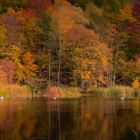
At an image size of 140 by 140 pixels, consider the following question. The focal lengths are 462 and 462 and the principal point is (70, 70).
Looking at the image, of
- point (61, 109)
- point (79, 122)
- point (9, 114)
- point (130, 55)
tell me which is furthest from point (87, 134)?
point (130, 55)

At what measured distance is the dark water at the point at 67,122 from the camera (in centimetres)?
2056

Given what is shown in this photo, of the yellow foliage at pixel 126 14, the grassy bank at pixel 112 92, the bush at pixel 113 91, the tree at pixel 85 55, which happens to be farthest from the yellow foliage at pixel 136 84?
the yellow foliage at pixel 126 14

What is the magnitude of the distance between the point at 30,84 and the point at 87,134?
2598 centimetres

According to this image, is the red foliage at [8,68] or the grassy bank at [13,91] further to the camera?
the red foliage at [8,68]

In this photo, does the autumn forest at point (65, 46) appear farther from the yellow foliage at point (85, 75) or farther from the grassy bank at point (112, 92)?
the grassy bank at point (112, 92)

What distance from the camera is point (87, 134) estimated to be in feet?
68.7

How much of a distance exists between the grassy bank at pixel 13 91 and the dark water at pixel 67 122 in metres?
6.64

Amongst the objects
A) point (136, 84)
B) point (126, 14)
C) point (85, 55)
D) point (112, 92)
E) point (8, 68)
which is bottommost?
point (112, 92)

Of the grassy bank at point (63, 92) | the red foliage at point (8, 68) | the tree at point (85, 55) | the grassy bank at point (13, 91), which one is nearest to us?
the grassy bank at point (13, 91)

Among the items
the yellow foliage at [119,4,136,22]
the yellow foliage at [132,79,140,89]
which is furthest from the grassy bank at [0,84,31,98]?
the yellow foliage at [119,4,136,22]

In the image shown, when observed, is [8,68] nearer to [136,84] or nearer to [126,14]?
[136,84]

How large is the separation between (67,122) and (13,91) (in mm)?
17483

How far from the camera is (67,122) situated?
25078mm

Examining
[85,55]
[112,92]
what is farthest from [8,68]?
[112,92]
